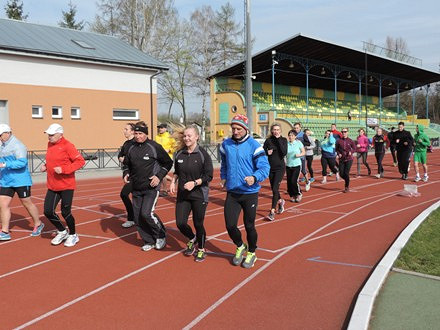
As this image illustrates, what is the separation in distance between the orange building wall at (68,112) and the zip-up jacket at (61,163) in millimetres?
17783

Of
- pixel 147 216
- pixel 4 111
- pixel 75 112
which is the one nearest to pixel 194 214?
pixel 147 216

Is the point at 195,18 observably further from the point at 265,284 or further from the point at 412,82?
the point at 265,284

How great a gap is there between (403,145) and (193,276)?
38.0 ft

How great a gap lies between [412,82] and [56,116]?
143 feet

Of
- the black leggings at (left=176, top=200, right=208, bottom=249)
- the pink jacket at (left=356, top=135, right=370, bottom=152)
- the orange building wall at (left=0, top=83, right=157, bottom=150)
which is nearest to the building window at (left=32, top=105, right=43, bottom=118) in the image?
the orange building wall at (left=0, top=83, right=157, bottom=150)

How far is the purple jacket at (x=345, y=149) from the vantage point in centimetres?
1283

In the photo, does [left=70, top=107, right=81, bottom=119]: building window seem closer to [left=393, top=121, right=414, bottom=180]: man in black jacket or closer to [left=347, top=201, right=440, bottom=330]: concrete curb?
[left=393, top=121, right=414, bottom=180]: man in black jacket

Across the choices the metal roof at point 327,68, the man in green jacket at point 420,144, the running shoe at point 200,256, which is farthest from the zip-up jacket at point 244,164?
the metal roof at point 327,68

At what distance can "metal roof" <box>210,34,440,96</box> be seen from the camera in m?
36.7

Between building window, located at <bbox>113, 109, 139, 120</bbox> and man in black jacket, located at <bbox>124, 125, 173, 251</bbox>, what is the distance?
70.7ft

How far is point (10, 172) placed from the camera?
7074mm

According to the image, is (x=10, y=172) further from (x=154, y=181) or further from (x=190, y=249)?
(x=190, y=249)

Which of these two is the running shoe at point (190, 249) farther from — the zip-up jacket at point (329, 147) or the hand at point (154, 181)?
the zip-up jacket at point (329, 147)

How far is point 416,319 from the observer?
3.97m
